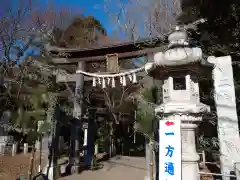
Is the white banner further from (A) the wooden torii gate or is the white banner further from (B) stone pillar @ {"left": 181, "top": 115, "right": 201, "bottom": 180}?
(A) the wooden torii gate

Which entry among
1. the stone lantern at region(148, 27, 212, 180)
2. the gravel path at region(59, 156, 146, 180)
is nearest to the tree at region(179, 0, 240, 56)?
the stone lantern at region(148, 27, 212, 180)

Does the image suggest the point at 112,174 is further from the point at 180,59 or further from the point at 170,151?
the point at 180,59

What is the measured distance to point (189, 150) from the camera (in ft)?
13.2

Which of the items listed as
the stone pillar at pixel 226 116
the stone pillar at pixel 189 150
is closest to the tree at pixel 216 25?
the stone pillar at pixel 226 116

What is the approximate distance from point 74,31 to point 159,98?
1526cm

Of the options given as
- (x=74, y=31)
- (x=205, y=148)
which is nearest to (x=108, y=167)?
(x=205, y=148)

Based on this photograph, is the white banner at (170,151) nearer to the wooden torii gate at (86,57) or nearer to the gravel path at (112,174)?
the gravel path at (112,174)

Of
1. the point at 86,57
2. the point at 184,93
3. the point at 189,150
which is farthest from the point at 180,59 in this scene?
the point at 86,57

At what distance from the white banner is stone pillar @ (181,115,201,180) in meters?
0.25

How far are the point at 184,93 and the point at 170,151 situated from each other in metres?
1.22

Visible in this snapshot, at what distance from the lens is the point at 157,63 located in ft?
14.1

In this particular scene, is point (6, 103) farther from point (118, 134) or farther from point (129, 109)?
point (118, 134)

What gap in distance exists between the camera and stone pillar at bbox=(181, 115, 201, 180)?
3.96m

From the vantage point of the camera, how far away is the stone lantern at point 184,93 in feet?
13.1
